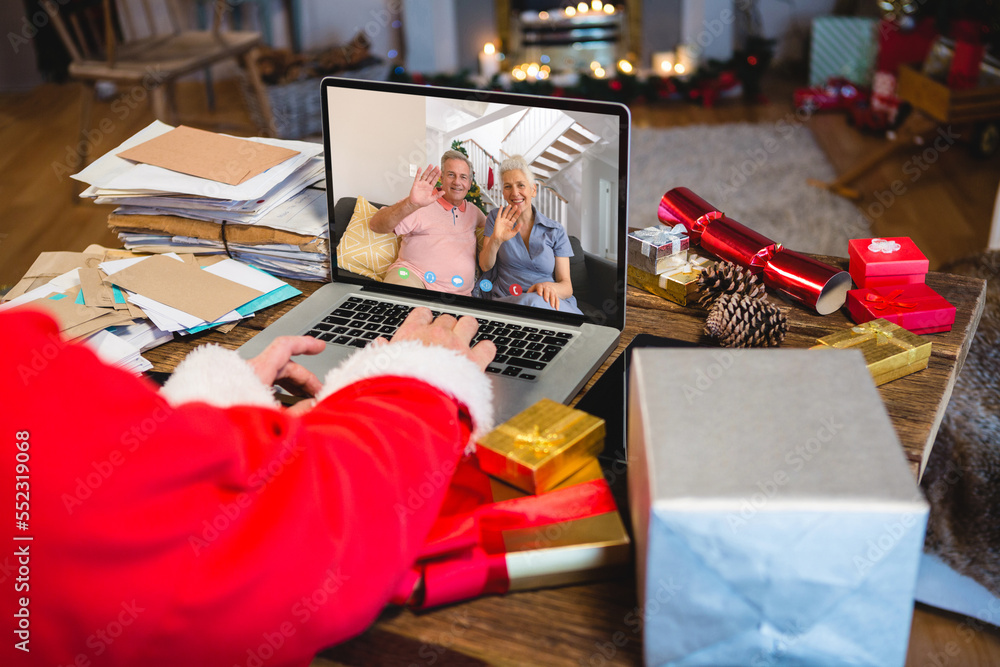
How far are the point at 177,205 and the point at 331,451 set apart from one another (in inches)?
27.4

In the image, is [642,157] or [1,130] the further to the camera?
[1,130]

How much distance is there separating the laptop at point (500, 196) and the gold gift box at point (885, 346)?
25cm

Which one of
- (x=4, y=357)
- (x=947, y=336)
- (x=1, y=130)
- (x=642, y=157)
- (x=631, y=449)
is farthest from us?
(x=1, y=130)

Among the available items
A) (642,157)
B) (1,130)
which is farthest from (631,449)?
(1,130)

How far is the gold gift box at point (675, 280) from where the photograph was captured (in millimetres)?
1023

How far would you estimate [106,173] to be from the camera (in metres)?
1.16

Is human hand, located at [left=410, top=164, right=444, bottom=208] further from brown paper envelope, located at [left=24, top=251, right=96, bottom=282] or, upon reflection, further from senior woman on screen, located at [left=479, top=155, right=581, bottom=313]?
brown paper envelope, located at [left=24, top=251, right=96, bottom=282]

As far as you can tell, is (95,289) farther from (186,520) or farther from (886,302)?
(886,302)

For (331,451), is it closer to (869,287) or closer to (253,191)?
(253,191)

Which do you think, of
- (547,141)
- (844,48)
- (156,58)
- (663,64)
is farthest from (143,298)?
(844,48)

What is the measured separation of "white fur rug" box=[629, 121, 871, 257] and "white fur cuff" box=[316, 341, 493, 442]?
2.10m
